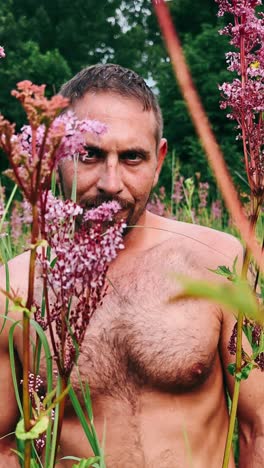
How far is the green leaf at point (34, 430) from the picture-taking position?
65 centimetres

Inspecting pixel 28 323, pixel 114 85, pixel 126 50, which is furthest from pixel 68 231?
pixel 126 50

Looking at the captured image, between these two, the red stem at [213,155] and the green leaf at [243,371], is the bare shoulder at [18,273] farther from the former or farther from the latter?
the green leaf at [243,371]

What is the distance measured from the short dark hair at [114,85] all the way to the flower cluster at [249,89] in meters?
1.14

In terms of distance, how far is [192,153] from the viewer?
15.2m

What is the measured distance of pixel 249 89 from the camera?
910 millimetres

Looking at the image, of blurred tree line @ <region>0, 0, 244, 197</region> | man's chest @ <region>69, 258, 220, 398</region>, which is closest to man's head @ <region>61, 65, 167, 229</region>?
man's chest @ <region>69, 258, 220, 398</region>

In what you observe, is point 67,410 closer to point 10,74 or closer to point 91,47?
point 10,74

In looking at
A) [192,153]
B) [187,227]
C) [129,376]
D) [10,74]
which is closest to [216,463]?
[129,376]

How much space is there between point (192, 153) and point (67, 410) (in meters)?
13.5

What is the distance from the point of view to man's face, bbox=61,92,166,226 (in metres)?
1.77

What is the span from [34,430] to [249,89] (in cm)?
52

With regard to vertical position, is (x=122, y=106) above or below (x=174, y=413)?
above

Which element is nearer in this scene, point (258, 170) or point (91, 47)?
point (258, 170)

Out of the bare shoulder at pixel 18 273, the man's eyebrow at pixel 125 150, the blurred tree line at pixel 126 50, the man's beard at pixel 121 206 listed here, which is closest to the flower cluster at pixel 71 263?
the man's beard at pixel 121 206
